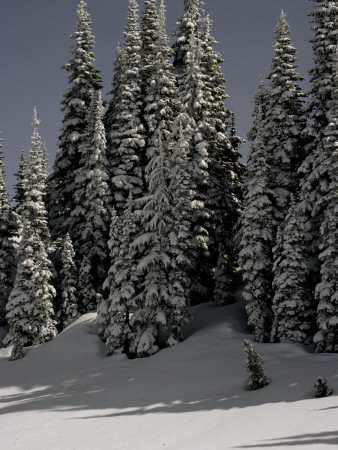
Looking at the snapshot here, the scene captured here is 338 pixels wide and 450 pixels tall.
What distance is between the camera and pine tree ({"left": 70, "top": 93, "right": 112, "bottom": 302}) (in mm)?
36375

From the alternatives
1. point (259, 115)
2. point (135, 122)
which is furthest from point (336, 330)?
point (135, 122)

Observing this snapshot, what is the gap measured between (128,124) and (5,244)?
51.7 ft

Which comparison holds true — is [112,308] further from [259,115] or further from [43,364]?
[259,115]

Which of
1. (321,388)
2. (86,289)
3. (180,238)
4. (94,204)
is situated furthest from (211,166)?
(321,388)

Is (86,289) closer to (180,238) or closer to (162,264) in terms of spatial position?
(162,264)

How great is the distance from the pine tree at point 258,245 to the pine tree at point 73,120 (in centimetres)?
1855

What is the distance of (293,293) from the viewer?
23.8 m

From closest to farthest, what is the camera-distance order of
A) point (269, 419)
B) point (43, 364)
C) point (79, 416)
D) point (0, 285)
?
point (269, 419) → point (79, 416) → point (43, 364) → point (0, 285)

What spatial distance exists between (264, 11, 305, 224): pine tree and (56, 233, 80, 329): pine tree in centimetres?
1647

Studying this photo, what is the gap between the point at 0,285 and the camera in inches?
1459

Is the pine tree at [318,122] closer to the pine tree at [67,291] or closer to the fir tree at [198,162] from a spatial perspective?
the fir tree at [198,162]

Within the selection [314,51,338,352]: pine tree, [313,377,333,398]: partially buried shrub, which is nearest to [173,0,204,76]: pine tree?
[314,51,338,352]: pine tree

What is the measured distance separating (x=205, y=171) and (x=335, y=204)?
457 inches

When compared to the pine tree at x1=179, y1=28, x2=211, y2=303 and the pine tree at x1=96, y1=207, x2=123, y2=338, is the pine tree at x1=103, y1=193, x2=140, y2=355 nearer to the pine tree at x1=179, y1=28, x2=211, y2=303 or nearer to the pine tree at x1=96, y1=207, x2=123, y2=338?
the pine tree at x1=96, y1=207, x2=123, y2=338
